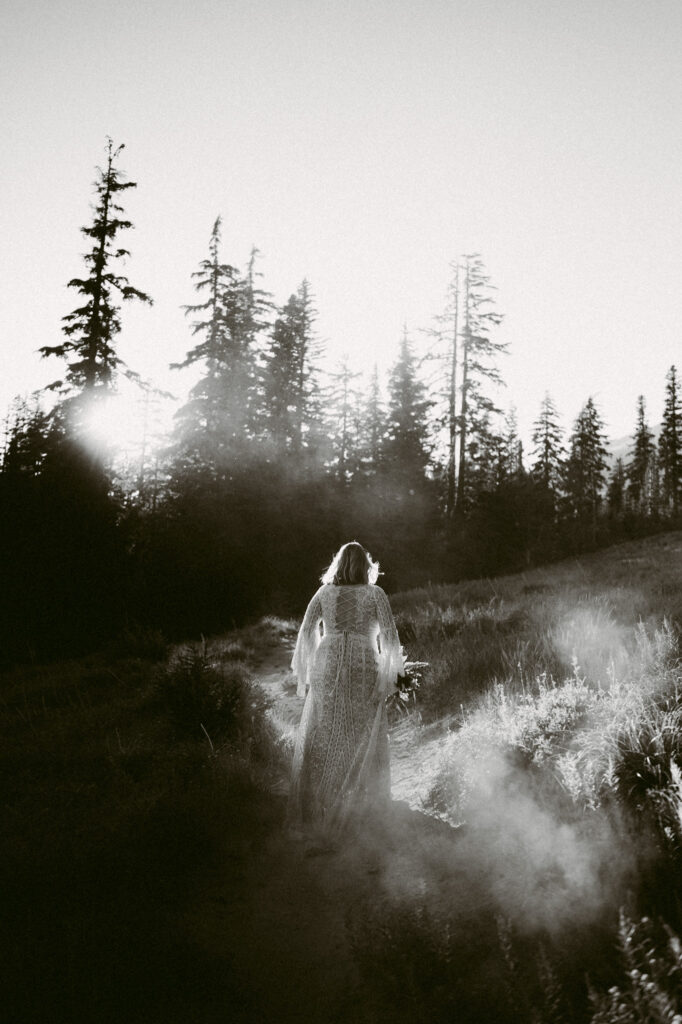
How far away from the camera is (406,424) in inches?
1260

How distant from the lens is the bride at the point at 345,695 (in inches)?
184

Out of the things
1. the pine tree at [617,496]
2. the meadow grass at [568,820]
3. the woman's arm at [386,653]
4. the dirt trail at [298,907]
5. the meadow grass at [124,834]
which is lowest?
the dirt trail at [298,907]

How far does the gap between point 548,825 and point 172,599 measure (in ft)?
43.2

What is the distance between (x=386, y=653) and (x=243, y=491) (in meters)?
18.3

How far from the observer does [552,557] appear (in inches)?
1017

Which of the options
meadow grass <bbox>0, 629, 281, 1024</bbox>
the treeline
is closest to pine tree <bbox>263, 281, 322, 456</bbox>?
the treeline

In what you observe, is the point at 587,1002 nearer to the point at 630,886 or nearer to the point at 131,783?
the point at 630,886

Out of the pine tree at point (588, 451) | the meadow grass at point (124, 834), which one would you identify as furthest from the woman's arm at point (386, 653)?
the pine tree at point (588, 451)

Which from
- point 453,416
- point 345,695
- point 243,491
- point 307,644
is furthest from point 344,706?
point 453,416

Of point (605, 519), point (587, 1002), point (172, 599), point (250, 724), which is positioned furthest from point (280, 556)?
point (605, 519)

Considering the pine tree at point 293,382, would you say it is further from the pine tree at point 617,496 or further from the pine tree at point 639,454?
the pine tree at point 639,454

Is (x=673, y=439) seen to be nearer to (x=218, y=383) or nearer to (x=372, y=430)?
(x=372, y=430)

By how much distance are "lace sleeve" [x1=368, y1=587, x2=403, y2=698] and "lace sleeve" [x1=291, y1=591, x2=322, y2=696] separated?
1.88 ft

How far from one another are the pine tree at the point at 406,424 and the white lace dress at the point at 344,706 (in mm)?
25193
